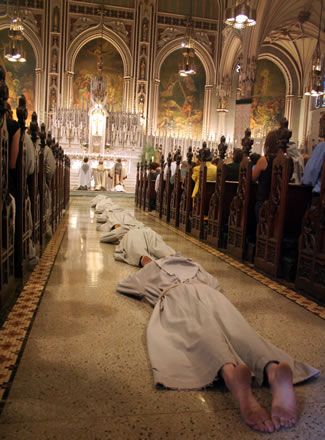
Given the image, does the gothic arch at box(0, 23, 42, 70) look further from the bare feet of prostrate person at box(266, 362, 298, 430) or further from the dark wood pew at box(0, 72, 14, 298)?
the bare feet of prostrate person at box(266, 362, 298, 430)

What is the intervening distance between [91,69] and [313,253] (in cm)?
2056

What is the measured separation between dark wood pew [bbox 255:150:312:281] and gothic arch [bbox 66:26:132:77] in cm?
1889

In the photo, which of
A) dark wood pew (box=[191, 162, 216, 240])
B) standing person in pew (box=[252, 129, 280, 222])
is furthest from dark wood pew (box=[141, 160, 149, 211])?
standing person in pew (box=[252, 129, 280, 222])

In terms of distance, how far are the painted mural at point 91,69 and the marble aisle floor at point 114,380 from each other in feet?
64.6

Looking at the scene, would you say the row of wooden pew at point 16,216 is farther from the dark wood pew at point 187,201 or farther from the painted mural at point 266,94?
the painted mural at point 266,94

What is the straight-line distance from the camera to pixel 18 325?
2881 millimetres

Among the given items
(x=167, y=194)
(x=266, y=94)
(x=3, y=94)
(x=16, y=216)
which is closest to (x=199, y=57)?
(x=266, y=94)

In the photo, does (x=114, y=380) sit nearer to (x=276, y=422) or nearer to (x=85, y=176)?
(x=276, y=422)

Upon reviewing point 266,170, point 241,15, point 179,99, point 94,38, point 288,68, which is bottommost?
point 266,170

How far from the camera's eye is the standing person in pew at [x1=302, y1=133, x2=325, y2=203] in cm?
420

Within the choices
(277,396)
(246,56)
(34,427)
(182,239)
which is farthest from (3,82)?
(246,56)

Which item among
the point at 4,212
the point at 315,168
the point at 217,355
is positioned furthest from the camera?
the point at 315,168

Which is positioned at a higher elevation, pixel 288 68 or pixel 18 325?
pixel 288 68

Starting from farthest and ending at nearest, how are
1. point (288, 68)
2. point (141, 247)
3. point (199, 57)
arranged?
point (288, 68) → point (199, 57) → point (141, 247)
